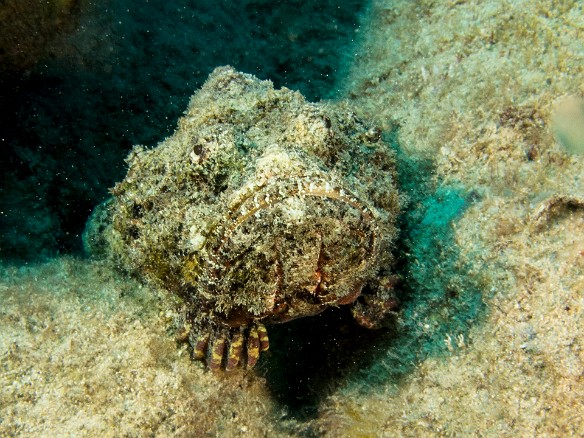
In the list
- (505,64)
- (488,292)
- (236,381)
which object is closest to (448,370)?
(488,292)

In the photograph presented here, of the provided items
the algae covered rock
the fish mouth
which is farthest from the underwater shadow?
the fish mouth

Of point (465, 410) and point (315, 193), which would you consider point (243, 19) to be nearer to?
point (315, 193)

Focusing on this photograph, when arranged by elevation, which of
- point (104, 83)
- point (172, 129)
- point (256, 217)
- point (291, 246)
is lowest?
point (291, 246)

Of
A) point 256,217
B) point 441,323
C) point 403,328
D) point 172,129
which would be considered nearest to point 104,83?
point 172,129

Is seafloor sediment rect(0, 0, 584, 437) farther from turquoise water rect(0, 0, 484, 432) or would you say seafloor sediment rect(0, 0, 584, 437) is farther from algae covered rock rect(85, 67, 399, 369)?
algae covered rock rect(85, 67, 399, 369)

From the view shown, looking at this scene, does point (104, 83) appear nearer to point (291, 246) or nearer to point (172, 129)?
point (172, 129)

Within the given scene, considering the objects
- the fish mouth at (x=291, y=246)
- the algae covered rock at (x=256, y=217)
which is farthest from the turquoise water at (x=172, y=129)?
the fish mouth at (x=291, y=246)

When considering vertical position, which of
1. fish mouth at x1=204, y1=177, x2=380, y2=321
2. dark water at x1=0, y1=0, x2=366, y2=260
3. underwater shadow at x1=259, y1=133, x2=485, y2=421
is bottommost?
underwater shadow at x1=259, y1=133, x2=485, y2=421
